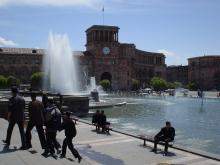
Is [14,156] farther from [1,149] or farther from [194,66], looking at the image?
[194,66]

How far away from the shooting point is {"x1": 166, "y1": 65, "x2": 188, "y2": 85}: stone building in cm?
19175

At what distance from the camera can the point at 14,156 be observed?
11.0 meters

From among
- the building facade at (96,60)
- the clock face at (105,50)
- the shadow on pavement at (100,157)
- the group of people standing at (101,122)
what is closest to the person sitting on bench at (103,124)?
the group of people standing at (101,122)

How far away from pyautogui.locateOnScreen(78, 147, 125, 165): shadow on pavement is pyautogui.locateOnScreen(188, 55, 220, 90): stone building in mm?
152445

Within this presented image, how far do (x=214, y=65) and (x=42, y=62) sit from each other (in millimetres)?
84390

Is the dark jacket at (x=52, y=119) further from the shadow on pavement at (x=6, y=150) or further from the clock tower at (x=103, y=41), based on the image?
the clock tower at (x=103, y=41)

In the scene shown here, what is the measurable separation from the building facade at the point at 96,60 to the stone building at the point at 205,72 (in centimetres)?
4854

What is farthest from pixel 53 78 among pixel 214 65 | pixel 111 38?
pixel 214 65

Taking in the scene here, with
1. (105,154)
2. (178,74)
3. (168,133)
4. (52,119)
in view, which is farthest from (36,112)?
(178,74)

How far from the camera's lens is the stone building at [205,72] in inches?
6609

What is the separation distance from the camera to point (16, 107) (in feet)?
39.3

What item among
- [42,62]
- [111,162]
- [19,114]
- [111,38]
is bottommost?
[111,162]

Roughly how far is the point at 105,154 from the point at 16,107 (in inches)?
140

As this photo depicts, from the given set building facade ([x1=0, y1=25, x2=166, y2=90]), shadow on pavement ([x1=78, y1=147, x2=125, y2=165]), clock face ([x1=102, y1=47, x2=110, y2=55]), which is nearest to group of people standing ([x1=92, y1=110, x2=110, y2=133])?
shadow on pavement ([x1=78, y1=147, x2=125, y2=165])
